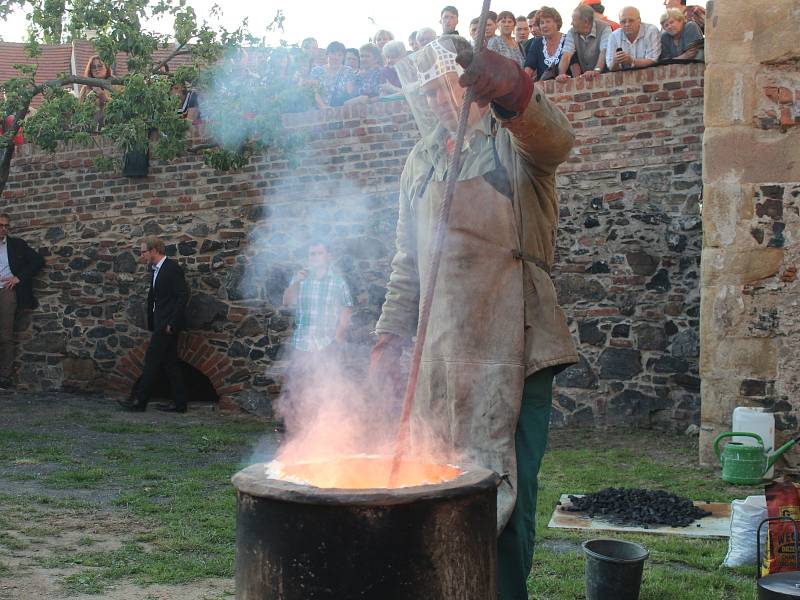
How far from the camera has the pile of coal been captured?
5.34 m

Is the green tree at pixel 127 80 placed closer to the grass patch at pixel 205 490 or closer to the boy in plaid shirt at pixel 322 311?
the boy in plaid shirt at pixel 322 311

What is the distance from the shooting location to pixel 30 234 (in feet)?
37.6

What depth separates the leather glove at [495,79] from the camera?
2580 mm

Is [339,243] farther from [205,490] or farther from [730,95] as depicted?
[730,95]

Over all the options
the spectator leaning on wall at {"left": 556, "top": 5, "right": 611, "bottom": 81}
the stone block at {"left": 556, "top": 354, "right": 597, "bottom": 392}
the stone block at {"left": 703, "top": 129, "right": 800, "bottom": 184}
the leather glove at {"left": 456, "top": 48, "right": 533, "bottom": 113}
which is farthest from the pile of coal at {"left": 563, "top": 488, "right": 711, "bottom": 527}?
the spectator leaning on wall at {"left": 556, "top": 5, "right": 611, "bottom": 81}

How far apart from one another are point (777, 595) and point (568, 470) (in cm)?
376

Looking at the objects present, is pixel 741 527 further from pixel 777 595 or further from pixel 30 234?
pixel 30 234

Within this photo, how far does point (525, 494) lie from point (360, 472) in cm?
55

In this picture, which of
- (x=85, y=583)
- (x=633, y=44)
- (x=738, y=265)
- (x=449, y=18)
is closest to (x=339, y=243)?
(x=449, y=18)

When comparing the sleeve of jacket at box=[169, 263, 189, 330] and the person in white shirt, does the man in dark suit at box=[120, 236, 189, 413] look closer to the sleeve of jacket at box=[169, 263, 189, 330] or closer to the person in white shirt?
the sleeve of jacket at box=[169, 263, 189, 330]

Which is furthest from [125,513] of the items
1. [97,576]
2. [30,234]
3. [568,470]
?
[30,234]

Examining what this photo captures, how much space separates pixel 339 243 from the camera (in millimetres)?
9672

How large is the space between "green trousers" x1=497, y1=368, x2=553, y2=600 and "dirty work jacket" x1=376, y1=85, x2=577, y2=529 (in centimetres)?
6

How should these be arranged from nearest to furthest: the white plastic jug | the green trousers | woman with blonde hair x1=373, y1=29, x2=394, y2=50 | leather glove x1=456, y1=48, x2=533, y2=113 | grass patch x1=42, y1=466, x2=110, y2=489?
leather glove x1=456, y1=48, x2=533, y2=113 → the green trousers → grass patch x1=42, y1=466, x2=110, y2=489 → the white plastic jug → woman with blonde hair x1=373, y1=29, x2=394, y2=50
